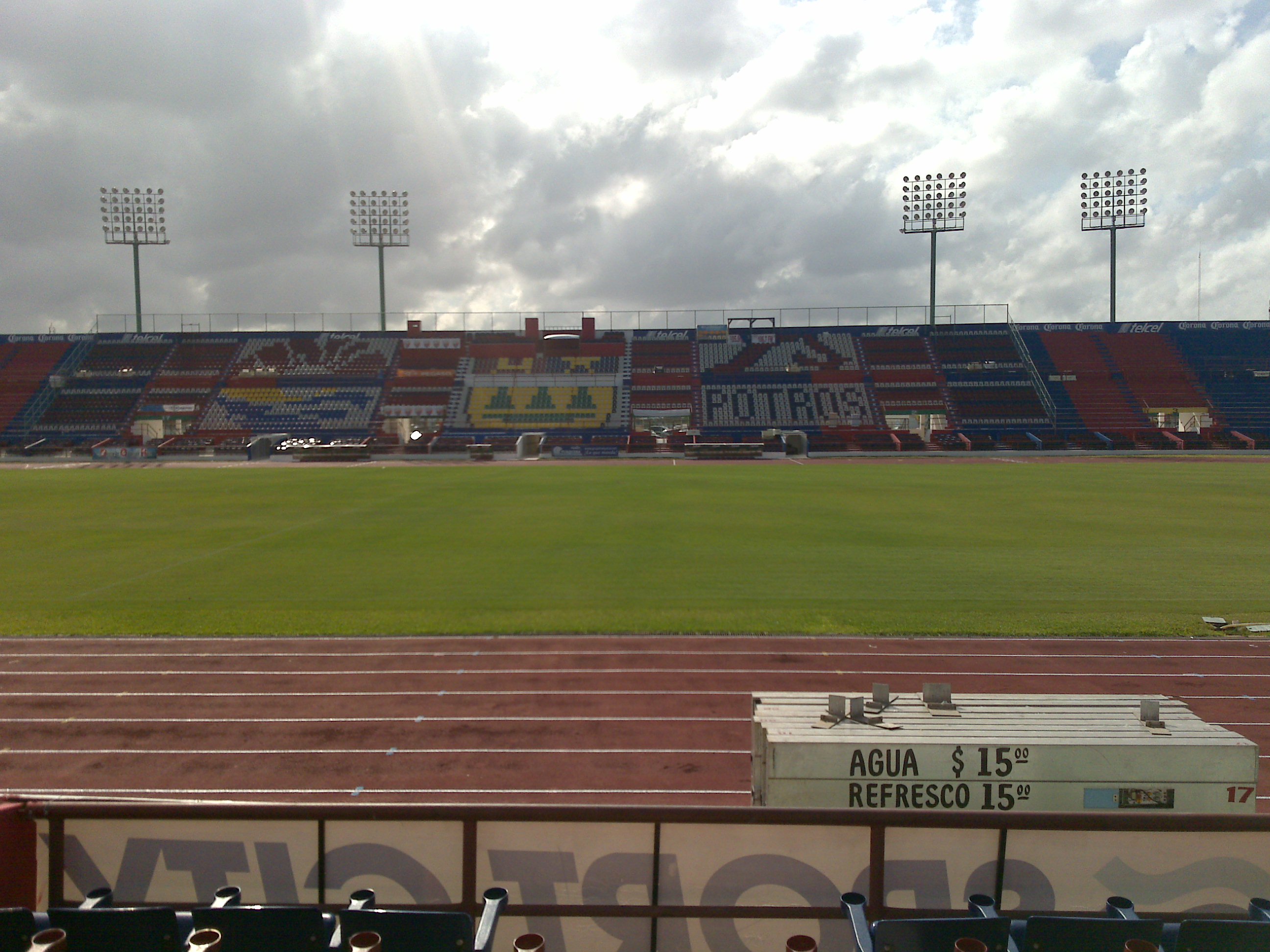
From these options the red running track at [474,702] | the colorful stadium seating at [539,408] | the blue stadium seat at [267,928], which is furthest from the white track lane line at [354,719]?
the colorful stadium seating at [539,408]

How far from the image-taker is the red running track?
7.98 metres

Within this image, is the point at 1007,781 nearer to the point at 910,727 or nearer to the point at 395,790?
the point at 910,727

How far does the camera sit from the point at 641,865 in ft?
10.8

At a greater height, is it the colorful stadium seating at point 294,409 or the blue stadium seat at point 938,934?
the colorful stadium seating at point 294,409

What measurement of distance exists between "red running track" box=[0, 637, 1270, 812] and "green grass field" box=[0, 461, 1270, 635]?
89 cm

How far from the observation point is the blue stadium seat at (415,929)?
2.72 m

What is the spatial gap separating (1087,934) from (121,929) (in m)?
3.39

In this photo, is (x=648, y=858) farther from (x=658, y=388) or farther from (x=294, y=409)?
(x=294, y=409)

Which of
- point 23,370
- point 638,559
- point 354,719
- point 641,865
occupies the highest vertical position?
point 23,370

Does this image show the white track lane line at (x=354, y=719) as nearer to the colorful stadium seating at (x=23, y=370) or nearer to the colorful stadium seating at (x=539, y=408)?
the colorful stadium seating at (x=539, y=408)

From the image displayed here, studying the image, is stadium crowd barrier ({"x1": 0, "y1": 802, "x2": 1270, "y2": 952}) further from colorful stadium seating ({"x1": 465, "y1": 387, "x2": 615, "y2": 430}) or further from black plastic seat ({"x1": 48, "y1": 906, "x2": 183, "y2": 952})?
colorful stadium seating ({"x1": 465, "y1": 387, "x2": 615, "y2": 430})

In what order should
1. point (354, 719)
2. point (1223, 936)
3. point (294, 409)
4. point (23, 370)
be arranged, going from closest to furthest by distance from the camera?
point (1223, 936)
point (354, 719)
point (294, 409)
point (23, 370)

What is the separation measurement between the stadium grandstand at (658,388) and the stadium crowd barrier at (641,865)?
2146 inches

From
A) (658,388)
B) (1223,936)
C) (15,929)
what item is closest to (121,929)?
(15,929)
